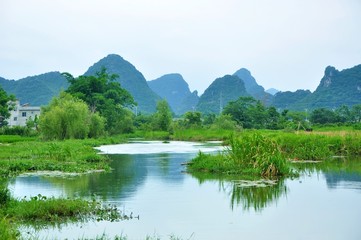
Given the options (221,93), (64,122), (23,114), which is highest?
(221,93)

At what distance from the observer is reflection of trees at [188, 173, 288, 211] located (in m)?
10.7

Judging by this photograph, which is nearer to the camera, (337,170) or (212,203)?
(212,203)

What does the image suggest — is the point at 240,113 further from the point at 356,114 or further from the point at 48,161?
the point at 48,161

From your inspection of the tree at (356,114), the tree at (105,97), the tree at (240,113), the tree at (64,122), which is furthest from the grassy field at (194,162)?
the tree at (356,114)

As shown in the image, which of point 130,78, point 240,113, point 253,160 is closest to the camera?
point 253,160

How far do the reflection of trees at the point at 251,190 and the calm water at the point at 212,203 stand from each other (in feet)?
0.07

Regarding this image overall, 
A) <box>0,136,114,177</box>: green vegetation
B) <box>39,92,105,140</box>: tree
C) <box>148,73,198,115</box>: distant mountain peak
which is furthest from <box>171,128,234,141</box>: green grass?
<box>148,73,198,115</box>: distant mountain peak

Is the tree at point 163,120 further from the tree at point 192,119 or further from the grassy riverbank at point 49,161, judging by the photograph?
the grassy riverbank at point 49,161

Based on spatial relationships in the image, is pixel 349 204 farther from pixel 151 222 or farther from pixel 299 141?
pixel 299 141

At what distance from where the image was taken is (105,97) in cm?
4869

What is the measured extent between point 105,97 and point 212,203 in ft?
129

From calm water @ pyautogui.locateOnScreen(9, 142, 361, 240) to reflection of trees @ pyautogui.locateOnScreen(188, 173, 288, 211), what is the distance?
0.02 m

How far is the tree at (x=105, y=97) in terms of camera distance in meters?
46.4

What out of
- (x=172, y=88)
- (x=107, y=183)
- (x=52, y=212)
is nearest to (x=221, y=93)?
(x=172, y=88)
